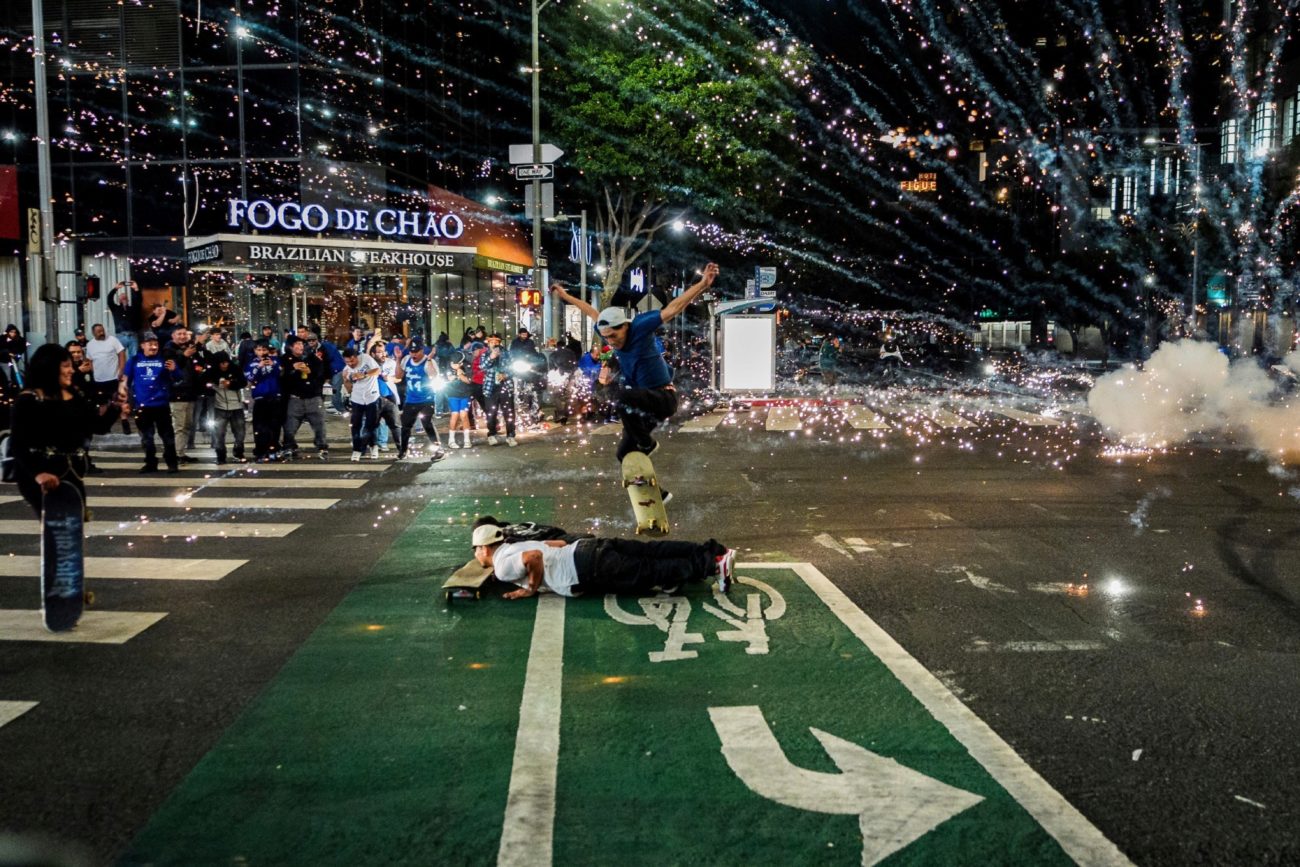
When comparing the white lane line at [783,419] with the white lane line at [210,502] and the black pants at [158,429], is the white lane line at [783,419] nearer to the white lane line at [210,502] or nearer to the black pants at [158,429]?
the white lane line at [210,502]

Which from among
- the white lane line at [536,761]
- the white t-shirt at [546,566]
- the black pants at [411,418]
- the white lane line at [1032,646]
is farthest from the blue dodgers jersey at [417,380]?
the white lane line at [1032,646]

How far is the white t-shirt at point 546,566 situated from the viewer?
662 centimetres

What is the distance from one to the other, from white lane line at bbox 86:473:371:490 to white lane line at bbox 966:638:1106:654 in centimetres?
798

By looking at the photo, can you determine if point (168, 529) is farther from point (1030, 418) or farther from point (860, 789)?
point (1030, 418)

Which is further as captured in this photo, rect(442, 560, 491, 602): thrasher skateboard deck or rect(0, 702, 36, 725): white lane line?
rect(442, 560, 491, 602): thrasher skateboard deck

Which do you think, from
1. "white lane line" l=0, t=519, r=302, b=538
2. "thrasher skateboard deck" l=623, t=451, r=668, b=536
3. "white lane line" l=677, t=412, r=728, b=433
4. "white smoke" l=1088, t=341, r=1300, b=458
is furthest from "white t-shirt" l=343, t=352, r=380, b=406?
"white smoke" l=1088, t=341, r=1300, b=458

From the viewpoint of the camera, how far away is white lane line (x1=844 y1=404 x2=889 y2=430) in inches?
742

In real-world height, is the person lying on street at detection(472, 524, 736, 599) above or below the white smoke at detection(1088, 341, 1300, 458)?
below

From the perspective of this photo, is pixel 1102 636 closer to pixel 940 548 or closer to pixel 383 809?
pixel 940 548

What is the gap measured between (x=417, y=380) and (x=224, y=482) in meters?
3.17

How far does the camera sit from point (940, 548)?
8.28 m

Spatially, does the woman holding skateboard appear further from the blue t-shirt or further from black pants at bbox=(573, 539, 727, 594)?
the blue t-shirt

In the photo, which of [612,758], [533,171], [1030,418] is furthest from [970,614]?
[533,171]

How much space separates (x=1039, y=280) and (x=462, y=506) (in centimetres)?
6118
